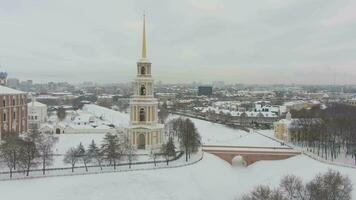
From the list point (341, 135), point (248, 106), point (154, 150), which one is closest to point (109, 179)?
point (154, 150)

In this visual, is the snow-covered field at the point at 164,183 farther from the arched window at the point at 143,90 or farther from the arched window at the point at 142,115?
the arched window at the point at 143,90

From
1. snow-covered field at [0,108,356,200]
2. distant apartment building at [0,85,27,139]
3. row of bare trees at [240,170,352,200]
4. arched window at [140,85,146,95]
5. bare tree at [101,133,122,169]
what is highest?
arched window at [140,85,146,95]

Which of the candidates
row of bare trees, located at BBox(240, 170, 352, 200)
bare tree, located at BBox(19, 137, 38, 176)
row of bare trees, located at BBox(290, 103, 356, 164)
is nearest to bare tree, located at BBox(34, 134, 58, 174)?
bare tree, located at BBox(19, 137, 38, 176)

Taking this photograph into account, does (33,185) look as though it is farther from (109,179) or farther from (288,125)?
(288,125)

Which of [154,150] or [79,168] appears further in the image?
[154,150]

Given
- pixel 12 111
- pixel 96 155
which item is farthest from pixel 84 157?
pixel 12 111

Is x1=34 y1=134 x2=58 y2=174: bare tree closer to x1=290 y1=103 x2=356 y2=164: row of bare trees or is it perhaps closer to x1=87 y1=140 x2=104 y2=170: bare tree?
x1=87 y1=140 x2=104 y2=170: bare tree

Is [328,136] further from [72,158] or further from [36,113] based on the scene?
[36,113]
